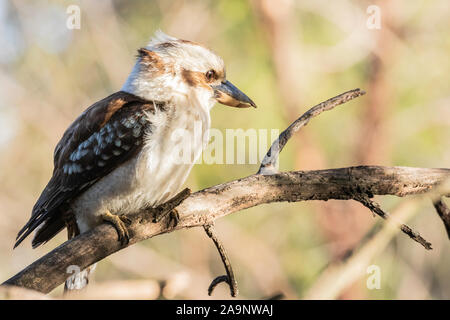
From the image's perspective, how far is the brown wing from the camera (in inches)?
81.9

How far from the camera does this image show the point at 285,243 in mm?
6758

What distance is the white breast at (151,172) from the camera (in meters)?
2.04

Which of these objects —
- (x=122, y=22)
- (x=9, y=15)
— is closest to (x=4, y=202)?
(x=9, y=15)

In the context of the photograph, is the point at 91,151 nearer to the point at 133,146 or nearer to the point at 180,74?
the point at 133,146

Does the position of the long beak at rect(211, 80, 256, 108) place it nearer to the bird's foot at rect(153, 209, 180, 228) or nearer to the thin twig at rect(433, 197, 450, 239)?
the bird's foot at rect(153, 209, 180, 228)

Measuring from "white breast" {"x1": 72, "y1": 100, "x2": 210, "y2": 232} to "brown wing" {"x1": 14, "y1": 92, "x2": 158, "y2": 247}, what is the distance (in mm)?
39

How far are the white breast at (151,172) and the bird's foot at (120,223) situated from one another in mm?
63

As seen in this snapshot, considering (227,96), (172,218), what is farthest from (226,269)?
(227,96)

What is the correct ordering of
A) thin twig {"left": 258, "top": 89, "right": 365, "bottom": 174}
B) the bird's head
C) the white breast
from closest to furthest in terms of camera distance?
1. thin twig {"left": 258, "top": 89, "right": 365, "bottom": 174}
2. the white breast
3. the bird's head

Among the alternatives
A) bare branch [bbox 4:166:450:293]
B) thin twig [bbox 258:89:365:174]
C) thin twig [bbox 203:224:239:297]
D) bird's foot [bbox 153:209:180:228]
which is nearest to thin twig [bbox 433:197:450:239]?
bare branch [bbox 4:166:450:293]

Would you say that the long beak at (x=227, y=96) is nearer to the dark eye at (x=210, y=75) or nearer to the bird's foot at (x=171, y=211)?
the dark eye at (x=210, y=75)

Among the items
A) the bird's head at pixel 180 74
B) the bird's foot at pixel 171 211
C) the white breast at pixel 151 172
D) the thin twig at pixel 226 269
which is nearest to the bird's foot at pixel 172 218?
the bird's foot at pixel 171 211

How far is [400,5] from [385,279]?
3265mm

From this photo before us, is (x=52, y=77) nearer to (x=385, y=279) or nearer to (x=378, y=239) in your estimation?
(x=385, y=279)
